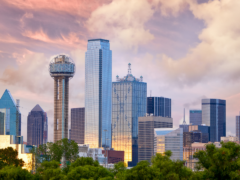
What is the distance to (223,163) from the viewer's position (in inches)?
3809

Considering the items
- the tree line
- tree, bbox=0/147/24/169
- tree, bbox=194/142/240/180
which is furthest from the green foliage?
tree, bbox=194/142/240/180

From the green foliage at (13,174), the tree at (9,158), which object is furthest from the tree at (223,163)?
the tree at (9,158)

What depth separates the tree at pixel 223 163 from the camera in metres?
94.8

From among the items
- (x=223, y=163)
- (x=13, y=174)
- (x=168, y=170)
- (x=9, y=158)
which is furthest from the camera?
(x=9, y=158)

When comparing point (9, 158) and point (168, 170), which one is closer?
point (168, 170)

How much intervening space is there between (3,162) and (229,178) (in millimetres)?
74299

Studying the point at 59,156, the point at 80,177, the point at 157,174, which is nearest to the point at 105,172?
the point at 80,177

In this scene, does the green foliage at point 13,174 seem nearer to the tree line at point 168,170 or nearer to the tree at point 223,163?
the tree line at point 168,170

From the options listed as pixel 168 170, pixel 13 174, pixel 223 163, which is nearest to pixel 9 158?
pixel 13 174

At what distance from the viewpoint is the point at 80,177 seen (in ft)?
314

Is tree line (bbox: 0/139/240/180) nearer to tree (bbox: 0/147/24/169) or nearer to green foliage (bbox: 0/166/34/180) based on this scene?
green foliage (bbox: 0/166/34/180)

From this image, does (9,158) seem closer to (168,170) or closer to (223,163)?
(168,170)

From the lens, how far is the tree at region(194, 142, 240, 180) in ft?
311

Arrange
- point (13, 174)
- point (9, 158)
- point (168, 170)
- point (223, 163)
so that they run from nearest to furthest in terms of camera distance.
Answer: point (223, 163) < point (13, 174) < point (168, 170) < point (9, 158)
